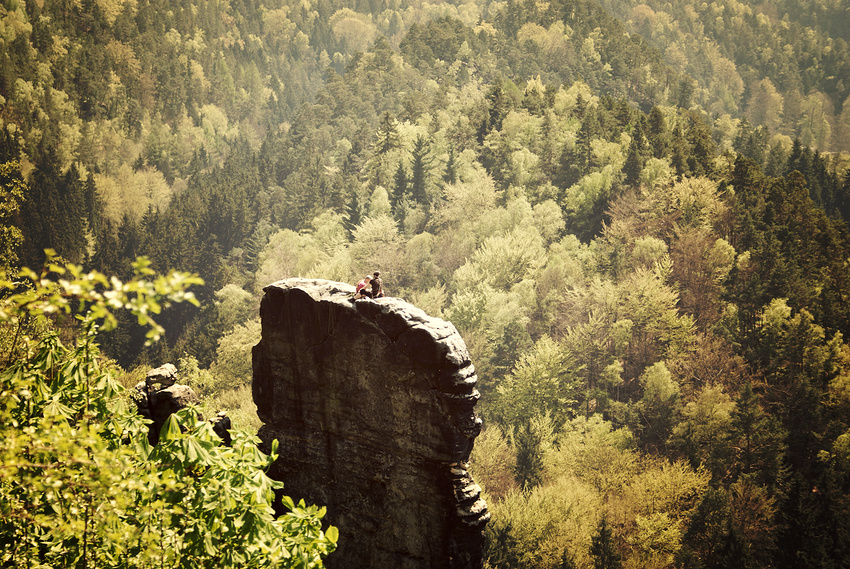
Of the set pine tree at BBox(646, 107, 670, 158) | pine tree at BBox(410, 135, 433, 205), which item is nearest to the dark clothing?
pine tree at BBox(646, 107, 670, 158)

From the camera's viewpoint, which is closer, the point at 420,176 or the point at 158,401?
the point at 158,401

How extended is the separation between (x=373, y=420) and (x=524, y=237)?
2348 inches

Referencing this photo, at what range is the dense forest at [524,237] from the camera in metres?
46.4

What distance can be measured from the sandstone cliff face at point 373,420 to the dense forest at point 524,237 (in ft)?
22.1

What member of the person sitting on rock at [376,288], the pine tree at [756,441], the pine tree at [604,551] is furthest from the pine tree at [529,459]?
the person sitting on rock at [376,288]

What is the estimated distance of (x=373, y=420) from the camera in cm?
1736

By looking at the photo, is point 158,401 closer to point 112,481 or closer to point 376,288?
point 376,288

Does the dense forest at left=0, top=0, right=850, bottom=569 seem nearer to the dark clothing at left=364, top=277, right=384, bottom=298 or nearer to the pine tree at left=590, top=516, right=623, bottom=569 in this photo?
the pine tree at left=590, top=516, right=623, bottom=569

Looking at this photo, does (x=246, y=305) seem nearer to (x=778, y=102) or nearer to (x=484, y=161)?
(x=484, y=161)

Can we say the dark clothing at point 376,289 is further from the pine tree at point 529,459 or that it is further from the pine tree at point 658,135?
the pine tree at point 658,135

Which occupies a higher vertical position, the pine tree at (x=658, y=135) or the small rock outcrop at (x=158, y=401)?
the pine tree at (x=658, y=135)

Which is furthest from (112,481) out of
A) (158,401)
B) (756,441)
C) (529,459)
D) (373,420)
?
(756,441)

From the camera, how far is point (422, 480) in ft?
55.3

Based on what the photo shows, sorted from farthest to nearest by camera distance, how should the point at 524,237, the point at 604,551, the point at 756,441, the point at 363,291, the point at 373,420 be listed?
the point at 524,237
the point at 756,441
the point at 604,551
the point at 363,291
the point at 373,420
